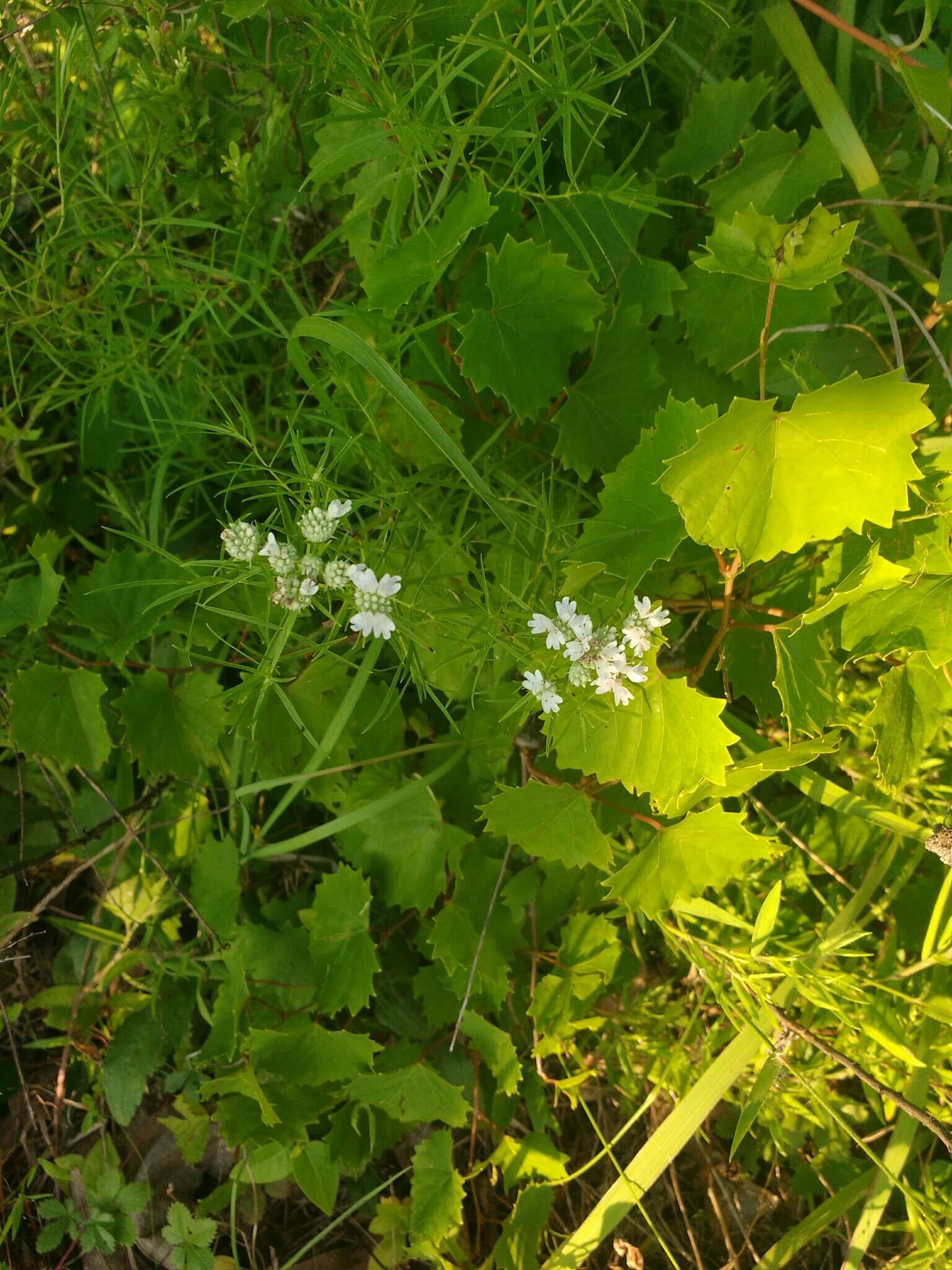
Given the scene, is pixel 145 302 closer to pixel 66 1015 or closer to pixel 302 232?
pixel 302 232

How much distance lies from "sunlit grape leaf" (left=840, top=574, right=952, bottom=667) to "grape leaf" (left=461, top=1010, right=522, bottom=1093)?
115 centimetres

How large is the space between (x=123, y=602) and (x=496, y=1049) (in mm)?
1275

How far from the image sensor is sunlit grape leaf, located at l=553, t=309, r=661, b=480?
1.77 metres

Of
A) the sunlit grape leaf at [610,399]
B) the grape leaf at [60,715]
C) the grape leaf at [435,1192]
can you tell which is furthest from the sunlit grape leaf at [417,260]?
the grape leaf at [435,1192]

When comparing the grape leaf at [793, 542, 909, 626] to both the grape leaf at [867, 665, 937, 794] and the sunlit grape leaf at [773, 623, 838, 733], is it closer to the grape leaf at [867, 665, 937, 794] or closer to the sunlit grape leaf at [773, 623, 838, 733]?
the sunlit grape leaf at [773, 623, 838, 733]

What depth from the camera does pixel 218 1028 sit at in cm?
199

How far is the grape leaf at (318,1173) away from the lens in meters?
1.96

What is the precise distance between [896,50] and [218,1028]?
8.02ft

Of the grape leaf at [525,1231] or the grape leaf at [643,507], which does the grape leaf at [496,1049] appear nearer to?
the grape leaf at [525,1231]

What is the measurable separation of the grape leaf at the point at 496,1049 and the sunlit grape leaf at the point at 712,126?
6.12 ft

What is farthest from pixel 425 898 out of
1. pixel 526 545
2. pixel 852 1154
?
pixel 852 1154

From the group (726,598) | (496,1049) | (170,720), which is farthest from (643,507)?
(496,1049)

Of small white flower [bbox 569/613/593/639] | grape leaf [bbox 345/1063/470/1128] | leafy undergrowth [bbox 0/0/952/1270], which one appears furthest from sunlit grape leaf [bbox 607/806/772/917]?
grape leaf [bbox 345/1063/470/1128]

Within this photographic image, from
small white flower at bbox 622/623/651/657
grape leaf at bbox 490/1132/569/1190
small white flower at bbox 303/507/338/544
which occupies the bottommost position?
grape leaf at bbox 490/1132/569/1190
